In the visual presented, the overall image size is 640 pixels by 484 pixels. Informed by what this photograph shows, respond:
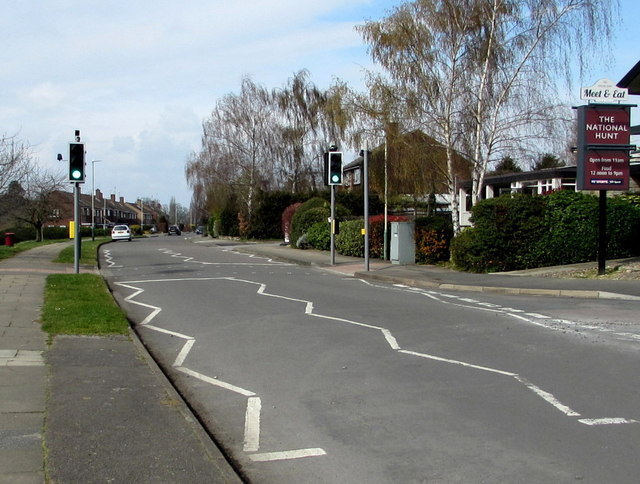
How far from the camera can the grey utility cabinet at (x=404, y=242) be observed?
23.3 meters

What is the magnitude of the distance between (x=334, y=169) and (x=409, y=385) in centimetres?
1712

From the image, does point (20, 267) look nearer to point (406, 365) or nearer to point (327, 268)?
point (327, 268)

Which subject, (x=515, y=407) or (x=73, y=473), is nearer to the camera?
(x=73, y=473)

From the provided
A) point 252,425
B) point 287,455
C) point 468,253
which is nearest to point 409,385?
point 252,425

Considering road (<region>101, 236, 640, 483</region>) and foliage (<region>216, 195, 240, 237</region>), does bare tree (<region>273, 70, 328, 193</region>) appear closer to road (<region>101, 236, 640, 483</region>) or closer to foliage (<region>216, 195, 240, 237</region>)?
foliage (<region>216, 195, 240, 237</region>)

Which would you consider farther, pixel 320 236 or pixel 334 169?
pixel 320 236

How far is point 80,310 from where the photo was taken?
11156mm

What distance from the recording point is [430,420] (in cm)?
573

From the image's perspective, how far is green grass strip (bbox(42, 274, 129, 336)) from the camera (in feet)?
31.5

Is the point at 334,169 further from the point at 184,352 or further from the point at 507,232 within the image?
the point at 184,352

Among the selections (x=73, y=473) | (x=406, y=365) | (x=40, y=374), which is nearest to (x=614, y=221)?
(x=406, y=365)

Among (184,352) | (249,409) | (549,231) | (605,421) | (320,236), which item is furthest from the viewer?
(320,236)

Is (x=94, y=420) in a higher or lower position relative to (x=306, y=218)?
lower

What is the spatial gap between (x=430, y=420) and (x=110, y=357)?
4.12 metres
